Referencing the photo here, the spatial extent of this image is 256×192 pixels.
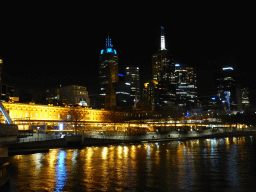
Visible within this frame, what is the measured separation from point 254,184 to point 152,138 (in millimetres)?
54709

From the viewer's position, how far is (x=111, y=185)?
Answer: 604 inches

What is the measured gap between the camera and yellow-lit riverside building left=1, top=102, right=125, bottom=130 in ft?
374

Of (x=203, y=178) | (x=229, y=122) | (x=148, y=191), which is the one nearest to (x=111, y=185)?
(x=148, y=191)

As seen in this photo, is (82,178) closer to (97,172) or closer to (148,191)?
(97,172)

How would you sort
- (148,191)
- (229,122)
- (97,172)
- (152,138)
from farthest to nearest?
(229,122) → (152,138) → (97,172) → (148,191)

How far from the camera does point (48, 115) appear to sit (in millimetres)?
139500

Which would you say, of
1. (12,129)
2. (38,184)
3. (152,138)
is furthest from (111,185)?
(152,138)

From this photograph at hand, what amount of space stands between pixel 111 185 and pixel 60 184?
298 cm

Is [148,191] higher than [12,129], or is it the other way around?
[12,129]

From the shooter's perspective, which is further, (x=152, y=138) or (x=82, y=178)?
(x=152, y=138)

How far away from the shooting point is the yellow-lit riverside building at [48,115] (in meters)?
114

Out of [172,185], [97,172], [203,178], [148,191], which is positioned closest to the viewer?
[148,191]

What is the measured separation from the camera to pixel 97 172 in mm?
19891

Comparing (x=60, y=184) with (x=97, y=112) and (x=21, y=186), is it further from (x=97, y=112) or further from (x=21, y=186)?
(x=97, y=112)
